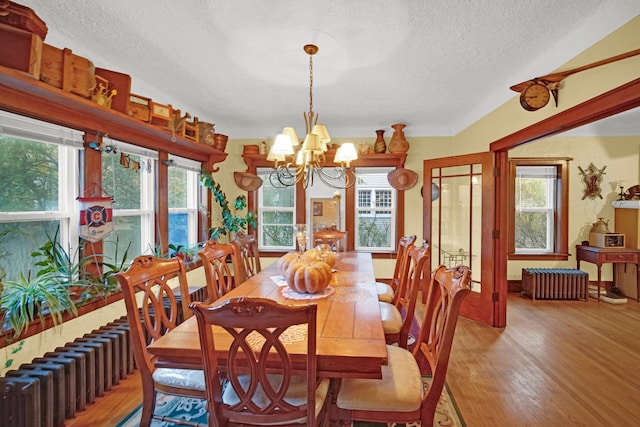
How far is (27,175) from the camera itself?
2.09 meters

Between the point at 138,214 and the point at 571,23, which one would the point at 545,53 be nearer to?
the point at 571,23

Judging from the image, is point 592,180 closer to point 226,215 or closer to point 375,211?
point 375,211

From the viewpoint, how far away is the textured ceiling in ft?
6.20

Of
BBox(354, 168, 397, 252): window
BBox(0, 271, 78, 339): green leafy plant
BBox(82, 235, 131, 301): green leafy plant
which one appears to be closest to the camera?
BBox(0, 271, 78, 339): green leafy plant

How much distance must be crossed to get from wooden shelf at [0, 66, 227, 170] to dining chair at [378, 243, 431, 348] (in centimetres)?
234

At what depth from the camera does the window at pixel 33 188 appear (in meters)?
1.96

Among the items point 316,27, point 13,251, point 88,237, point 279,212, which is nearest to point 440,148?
point 279,212

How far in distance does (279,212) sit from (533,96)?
3.63 metres

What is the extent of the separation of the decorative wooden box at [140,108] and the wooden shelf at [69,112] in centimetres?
7

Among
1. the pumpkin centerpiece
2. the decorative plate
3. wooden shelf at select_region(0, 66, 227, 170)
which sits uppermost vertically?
wooden shelf at select_region(0, 66, 227, 170)

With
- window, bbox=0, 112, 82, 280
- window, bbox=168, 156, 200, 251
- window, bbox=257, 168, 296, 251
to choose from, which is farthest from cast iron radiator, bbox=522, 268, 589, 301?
window, bbox=0, 112, 82, 280

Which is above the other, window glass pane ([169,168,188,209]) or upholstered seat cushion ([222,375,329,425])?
window glass pane ([169,168,188,209])

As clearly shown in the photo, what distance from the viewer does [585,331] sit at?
10.9 feet

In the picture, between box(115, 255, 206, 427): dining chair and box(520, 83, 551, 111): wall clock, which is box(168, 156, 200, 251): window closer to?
box(115, 255, 206, 427): dining chair
